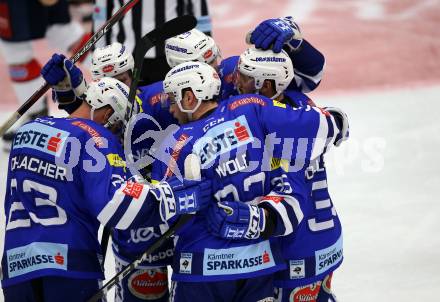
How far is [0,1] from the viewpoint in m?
7.30

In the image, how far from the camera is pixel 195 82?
12.5 ft

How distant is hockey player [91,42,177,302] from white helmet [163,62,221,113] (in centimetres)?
48

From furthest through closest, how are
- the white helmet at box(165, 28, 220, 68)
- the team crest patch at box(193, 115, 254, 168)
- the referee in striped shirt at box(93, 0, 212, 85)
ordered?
the referee in striped shirt at box(93, 0, 212, 85)
the white helmet at box(165, 28, 220, 68)
the team crest patch at box(193, 115, 254, 168)

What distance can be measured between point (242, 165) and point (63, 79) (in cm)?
104

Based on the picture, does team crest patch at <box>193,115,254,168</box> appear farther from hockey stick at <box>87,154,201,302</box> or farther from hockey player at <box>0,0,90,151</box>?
hockey player at <box>0,0,90,151</box>

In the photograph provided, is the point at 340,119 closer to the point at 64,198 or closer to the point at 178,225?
the point at 178,225

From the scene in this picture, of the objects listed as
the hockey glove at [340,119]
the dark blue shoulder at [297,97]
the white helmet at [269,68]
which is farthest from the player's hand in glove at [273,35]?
the hockey glove at [340,119]

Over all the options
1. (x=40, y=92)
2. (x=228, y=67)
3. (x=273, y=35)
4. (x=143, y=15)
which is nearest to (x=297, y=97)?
(x=273, y=35)

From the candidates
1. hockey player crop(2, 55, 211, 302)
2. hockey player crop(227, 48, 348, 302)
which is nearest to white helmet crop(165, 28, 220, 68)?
hockey player crop(227, 48, 348, 302)

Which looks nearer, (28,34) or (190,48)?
(190,48)

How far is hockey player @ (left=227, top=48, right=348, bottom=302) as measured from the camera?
13.3 ft

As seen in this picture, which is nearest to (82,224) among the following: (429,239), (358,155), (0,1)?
(429,239)

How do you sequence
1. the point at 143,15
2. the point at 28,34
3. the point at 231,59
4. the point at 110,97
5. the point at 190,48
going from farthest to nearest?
1. the point at 28,34
2. the point at 143,15
3. the point at 231,59
4. the point at 190,48
5. the point at 110,97

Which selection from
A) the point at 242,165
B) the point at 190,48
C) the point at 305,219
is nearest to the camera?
the point at 242,165
